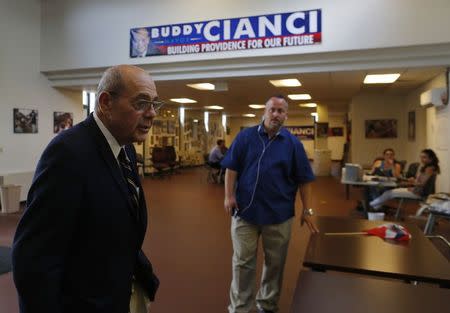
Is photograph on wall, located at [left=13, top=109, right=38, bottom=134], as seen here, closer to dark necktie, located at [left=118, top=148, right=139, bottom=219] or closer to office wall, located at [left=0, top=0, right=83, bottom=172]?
office wall, located at [left=0, top=0, right=83, bottom=172]

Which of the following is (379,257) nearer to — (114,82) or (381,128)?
(114,82)

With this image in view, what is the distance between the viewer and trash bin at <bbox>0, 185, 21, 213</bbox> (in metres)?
6.89

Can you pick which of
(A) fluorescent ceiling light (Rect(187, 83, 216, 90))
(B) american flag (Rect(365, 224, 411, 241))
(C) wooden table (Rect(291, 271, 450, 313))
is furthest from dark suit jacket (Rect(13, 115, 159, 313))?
(A) fluorescent ceiling light (Rect(187, 83, 216, 90))

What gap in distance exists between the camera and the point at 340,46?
20.7 feet

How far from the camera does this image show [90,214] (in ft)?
3.58

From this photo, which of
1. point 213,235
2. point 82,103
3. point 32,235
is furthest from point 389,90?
point 32,235

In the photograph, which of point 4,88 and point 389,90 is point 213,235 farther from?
point 389,90

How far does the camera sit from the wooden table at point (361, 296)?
142 cm

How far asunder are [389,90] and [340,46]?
4.72m

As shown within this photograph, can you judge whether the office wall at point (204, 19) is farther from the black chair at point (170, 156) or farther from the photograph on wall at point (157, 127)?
the photograph on wall at point (157, 127)

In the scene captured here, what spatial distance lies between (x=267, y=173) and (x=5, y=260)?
3.41m

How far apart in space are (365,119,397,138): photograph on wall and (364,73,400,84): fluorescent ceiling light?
2.60 m

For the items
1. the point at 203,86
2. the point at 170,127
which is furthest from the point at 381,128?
the point at 170,127

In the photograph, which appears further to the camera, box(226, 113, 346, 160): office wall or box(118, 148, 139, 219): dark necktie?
box(226, 113, 346, 160): office wall
